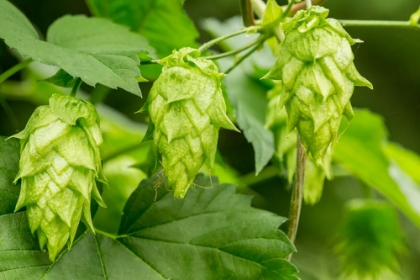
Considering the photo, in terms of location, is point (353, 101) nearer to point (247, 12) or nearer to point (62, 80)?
point (247, 12)

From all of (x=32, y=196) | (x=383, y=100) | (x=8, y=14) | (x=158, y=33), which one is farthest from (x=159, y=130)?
(x=383, y=100)

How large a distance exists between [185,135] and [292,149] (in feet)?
1.34

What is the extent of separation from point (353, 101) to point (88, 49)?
292 cm

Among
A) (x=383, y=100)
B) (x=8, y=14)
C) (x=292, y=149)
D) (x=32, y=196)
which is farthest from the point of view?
(x=383, y=100)

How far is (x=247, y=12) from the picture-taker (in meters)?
0.98

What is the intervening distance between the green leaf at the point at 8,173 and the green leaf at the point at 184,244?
0.22ft

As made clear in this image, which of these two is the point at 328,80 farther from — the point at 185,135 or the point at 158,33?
the point at 158,33

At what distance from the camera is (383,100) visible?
3.71 metres

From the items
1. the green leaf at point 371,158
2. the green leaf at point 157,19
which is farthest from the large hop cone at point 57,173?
the green leaf at point 371,158

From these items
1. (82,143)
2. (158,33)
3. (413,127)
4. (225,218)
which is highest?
(82,143)

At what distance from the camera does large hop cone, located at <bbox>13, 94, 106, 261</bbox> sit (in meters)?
0.69

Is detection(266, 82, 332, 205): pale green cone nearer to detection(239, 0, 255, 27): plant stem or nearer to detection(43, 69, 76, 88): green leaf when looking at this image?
detection(239, 0, 255, 27): plant stem

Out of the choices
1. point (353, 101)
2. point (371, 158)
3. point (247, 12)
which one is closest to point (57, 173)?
point (247, 12)

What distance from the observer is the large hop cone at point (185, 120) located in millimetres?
700
